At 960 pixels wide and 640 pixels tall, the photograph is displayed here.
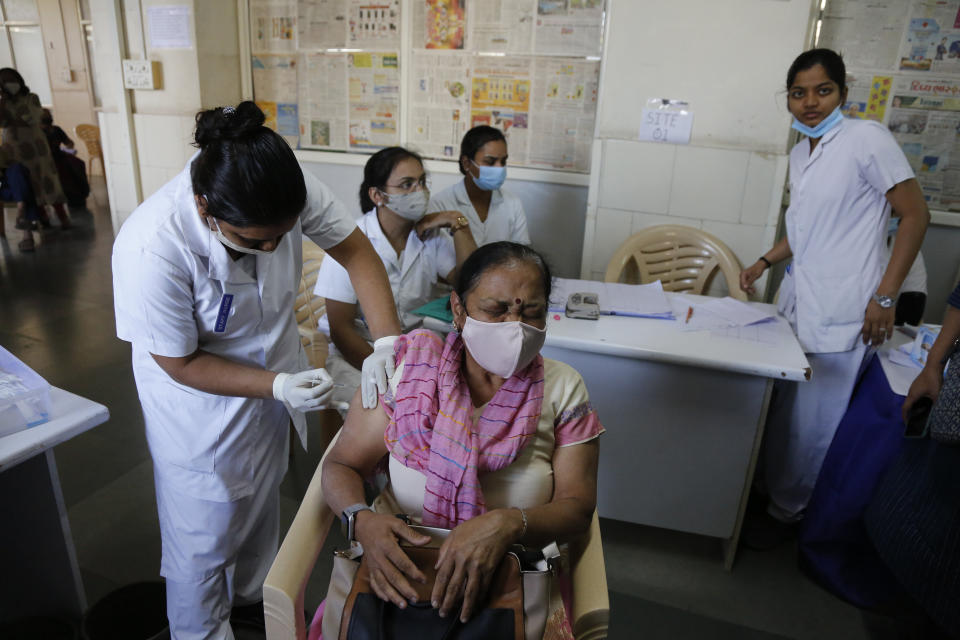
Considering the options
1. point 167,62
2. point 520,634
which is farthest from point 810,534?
point 167,62

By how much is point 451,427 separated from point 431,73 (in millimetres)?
2756

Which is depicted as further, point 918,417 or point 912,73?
point 912,73

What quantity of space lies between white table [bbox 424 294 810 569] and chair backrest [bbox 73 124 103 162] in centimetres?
790

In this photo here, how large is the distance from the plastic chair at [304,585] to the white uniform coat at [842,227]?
1.26m

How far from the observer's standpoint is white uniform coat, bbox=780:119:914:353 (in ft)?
6.04

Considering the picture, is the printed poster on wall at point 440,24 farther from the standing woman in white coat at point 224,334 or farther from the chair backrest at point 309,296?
the standing woman in white coat at point 224,334

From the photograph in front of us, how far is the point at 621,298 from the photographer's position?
213 centimetres

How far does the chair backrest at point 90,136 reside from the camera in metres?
7.71

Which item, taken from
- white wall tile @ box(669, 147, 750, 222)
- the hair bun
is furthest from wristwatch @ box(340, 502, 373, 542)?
white wall tile @ box(669, 147, 750, 222)

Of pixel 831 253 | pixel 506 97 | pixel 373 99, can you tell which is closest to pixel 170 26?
pixel 373 99

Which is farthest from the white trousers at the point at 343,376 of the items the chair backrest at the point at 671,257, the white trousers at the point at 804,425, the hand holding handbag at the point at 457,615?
the white trousers at the point at 804,425

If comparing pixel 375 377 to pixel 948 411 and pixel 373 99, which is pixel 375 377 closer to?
pixel 948 411

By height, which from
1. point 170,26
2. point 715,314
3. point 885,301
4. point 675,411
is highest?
point 170,26

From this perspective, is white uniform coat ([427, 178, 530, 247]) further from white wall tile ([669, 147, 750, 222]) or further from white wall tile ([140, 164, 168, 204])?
white wall tile ([140, 164, 168, 204])
